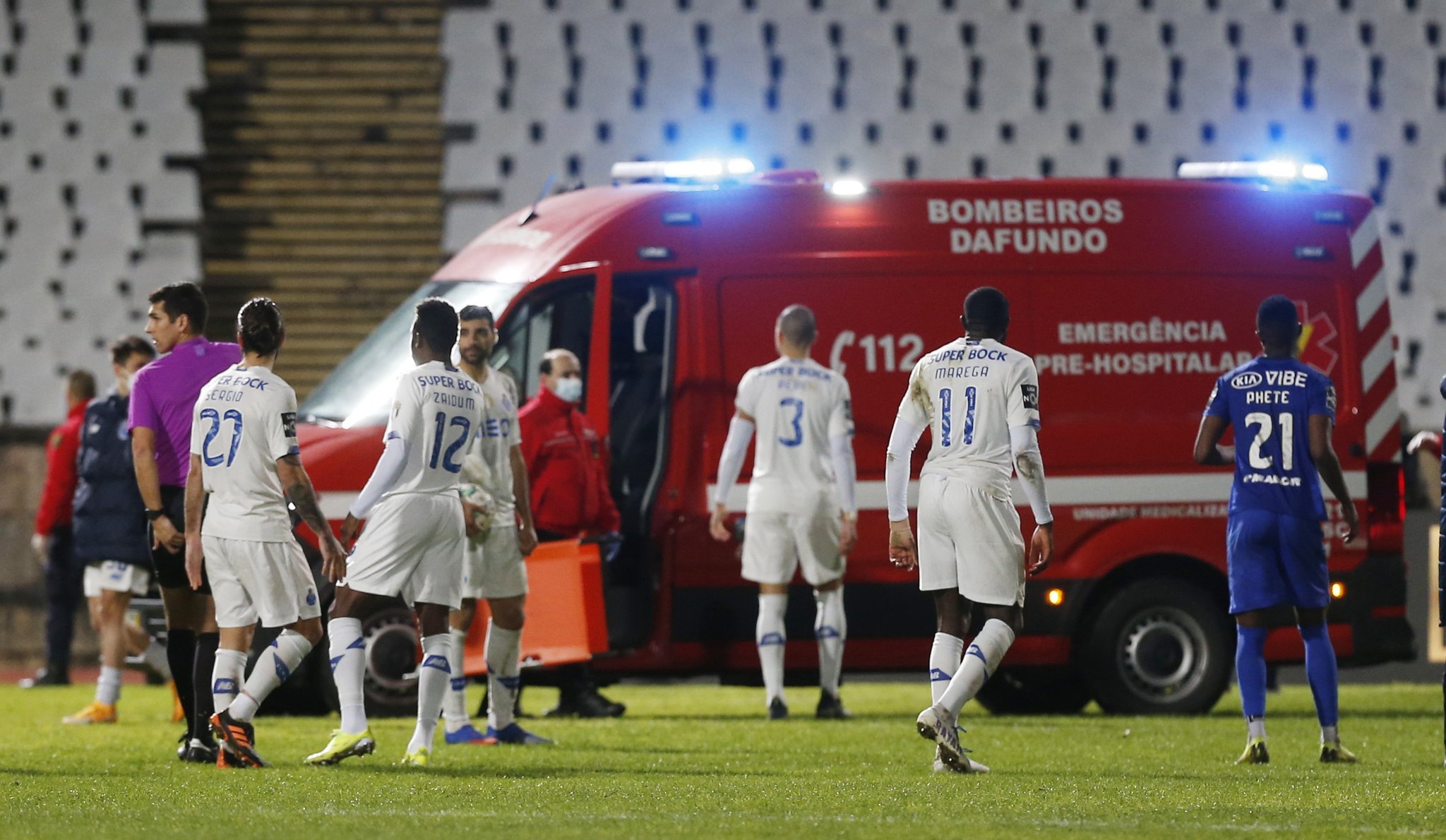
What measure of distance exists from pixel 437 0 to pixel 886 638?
10867mm

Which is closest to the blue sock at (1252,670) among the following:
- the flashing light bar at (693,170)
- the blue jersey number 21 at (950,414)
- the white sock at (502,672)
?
the blue jersey number 21 at (950,414)

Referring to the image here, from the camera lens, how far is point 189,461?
827 cm

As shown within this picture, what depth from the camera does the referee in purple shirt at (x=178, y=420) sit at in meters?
8.27

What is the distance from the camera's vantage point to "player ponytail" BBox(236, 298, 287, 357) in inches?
313

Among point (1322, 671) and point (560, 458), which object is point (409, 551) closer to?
point (560, 458)

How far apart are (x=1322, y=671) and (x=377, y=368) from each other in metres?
4.76

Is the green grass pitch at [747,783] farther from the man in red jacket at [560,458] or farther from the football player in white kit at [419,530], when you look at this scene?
the man in red jacket at [560,458]

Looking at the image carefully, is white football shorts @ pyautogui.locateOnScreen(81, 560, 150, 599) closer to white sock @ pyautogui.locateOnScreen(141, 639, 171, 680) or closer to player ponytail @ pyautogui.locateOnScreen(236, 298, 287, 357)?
white sock @ pyautogui.locateOnScreen(141, 639, 171, 680)

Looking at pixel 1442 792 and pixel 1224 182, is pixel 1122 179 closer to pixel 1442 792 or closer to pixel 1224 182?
pixel 1224 182

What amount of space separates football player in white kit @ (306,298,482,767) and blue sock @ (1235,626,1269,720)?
2953 mm

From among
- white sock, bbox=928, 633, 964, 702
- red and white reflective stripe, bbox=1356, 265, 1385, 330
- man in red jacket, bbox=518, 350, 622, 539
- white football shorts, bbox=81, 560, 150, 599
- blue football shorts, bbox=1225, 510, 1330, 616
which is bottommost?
white sock, bbox=928, 633, 964, 702

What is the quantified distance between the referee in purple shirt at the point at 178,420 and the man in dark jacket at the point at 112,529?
2.56 meters

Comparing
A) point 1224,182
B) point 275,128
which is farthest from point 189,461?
point 275,128

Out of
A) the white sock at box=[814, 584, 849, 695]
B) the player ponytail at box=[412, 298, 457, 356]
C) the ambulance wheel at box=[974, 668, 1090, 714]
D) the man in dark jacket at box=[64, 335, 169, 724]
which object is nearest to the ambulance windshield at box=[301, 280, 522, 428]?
the man in dark jacket at box=[64, 335, 169, 724]
